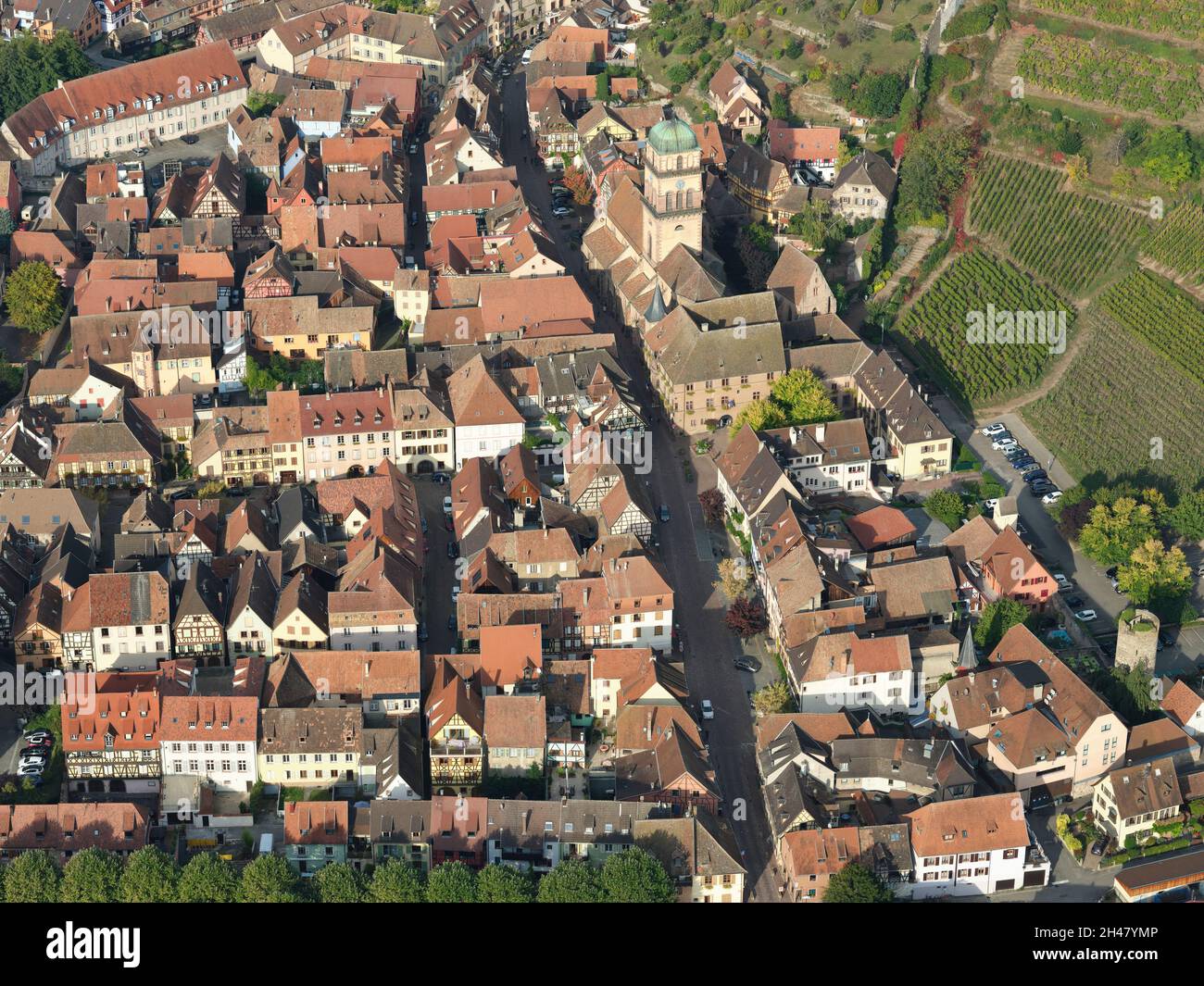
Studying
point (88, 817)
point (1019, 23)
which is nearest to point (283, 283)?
point (88, 817)

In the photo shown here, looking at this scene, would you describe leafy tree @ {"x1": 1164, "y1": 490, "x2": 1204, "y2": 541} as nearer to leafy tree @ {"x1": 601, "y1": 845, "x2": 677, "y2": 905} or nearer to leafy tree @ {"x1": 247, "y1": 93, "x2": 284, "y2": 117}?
leafy tree @ {"x1": 601, "y1": 845, "x2": 677, "y2": 905}

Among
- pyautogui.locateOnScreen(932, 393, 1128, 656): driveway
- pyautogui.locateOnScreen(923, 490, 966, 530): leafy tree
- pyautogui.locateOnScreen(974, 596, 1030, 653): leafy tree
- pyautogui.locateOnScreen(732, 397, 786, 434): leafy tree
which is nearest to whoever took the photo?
pyautogui.locateOnScreen(974, 596, 1030, 653): leafy tree

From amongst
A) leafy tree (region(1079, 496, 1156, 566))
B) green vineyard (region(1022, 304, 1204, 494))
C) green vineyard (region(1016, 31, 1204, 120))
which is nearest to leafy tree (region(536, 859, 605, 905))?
leafy tree (region(1079, 496, 1156, 566))

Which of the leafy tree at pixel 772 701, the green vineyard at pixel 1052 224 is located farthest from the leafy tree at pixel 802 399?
the leafy tree at pixel 772 701

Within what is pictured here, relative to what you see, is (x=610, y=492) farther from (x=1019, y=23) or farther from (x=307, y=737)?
(x=1019, y=23)

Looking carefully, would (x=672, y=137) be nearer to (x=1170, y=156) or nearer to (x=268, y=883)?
(x=1170, y=156)

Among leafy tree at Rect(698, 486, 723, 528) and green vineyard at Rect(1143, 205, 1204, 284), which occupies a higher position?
green vineyard at Rect(1143, 205, 1204, 284)

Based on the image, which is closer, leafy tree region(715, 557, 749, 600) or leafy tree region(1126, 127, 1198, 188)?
leafy tree region(715, 557, 749, 600)

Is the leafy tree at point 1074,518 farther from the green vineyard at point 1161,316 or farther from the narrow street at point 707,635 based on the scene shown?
the narrow street at point 707,635
